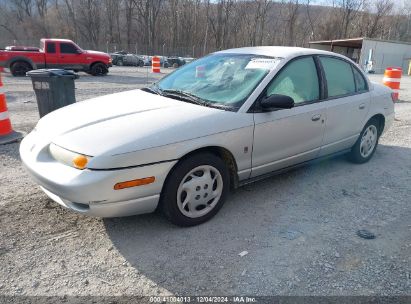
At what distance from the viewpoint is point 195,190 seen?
3.18 metres

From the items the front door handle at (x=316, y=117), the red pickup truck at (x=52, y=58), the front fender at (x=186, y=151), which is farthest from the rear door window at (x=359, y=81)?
the red pickup truck at (x=52, y=58)

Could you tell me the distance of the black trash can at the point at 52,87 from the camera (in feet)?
18.5

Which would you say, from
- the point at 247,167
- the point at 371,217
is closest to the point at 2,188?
the point at 247,167

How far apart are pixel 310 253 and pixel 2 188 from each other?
11.2ft

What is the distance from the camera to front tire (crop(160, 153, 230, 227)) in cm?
301

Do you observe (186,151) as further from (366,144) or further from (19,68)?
(19,68)

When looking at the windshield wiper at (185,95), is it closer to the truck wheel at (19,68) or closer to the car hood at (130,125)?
the car hood at (130,125)

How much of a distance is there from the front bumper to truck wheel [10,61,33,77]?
15527mm

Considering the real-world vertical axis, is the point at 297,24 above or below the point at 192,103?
above

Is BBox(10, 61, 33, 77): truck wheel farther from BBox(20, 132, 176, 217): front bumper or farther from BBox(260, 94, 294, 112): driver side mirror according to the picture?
BBox(260, 94, 294, 112): driver side mirror

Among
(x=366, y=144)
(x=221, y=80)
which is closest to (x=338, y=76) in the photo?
(x=366, y=144)

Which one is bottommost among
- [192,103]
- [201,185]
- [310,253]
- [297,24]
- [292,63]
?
[310,253]

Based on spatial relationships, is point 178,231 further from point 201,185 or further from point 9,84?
point 9,84

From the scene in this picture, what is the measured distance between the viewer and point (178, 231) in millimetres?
3191
